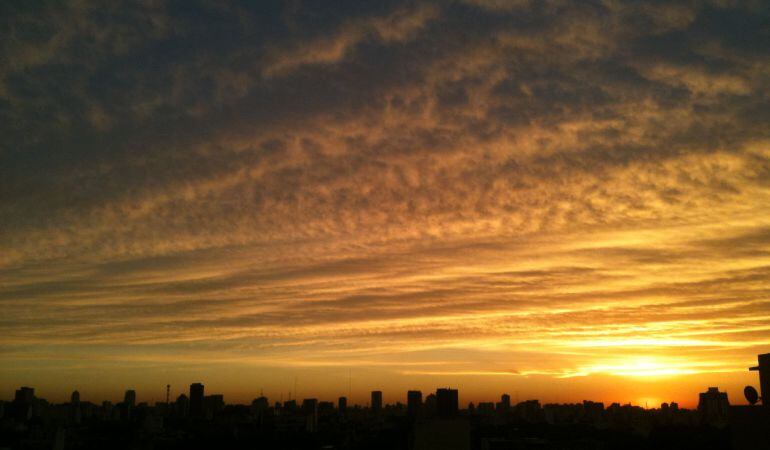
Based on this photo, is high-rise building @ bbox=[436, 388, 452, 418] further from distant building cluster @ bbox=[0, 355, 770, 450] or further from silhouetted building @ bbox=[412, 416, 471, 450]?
silhouetted building @ bbox=[412, 416, 471, 450]

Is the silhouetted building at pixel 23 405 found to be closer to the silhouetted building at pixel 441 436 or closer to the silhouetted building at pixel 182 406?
the silhouetted building at pixel 182 406

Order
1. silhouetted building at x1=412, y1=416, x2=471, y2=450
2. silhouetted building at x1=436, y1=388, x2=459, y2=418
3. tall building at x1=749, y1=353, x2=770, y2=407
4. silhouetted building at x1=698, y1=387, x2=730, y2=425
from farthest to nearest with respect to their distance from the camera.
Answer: silhouetted building at x1=698, y1=387, x2=730, y2=425 → silhouetted building at x1=436, y1=388, x2=459, y2=418 → silhouetted building at x1=412, y1=416, x2=471, y2=450 → tall building at x1=749, y1=353, x2=770, y2=407

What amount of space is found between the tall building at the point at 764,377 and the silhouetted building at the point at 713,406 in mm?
115937

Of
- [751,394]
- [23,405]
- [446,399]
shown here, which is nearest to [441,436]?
[751,394]

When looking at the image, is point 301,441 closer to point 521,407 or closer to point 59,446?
point 59,446

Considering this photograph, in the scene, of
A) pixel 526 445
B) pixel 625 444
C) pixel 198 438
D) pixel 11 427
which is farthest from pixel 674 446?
pixel 11 427

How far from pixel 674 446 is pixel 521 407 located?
3459 inches

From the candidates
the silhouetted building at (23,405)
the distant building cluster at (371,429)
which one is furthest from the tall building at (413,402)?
the silhouetted building at (23,405)

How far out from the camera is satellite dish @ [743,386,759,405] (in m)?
25.4

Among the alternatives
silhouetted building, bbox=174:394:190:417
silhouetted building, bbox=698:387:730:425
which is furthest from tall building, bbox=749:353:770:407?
silhouetted building, bbox=174:394:190:417

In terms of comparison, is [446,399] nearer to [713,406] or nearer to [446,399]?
[446,399]

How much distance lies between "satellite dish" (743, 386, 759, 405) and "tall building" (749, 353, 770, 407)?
0.82 ft

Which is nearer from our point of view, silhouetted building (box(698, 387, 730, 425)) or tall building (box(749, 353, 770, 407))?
tall building (box(749, 353, 770, 407))

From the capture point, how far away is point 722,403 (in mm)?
128875
